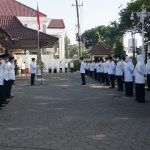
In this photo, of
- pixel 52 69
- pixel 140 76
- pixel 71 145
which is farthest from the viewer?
pixel 52 69

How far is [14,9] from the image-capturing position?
54.9m

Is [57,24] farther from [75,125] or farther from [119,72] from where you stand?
[75,125]

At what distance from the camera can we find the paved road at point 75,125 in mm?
8172

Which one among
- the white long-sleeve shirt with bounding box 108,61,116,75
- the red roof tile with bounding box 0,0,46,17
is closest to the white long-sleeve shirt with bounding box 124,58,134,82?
the white long-sleeve shirt with bounding box 108,61,116,75

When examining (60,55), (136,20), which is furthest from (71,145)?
(60,55)

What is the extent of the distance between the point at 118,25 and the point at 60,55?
2664 centimetres

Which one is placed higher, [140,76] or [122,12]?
[122,12]

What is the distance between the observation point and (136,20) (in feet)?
148

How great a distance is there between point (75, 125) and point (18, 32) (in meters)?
24.1

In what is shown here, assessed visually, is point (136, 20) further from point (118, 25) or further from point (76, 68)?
point (76, 68)

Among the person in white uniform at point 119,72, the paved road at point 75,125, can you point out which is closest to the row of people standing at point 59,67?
the person in white uniform at point 119,72

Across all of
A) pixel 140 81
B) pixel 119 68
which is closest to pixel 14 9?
pixel 119 68

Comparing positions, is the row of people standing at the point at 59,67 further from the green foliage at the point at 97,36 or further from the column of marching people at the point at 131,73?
the column of marching people at the point at 131,73

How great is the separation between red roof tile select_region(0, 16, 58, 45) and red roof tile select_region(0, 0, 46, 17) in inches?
629
